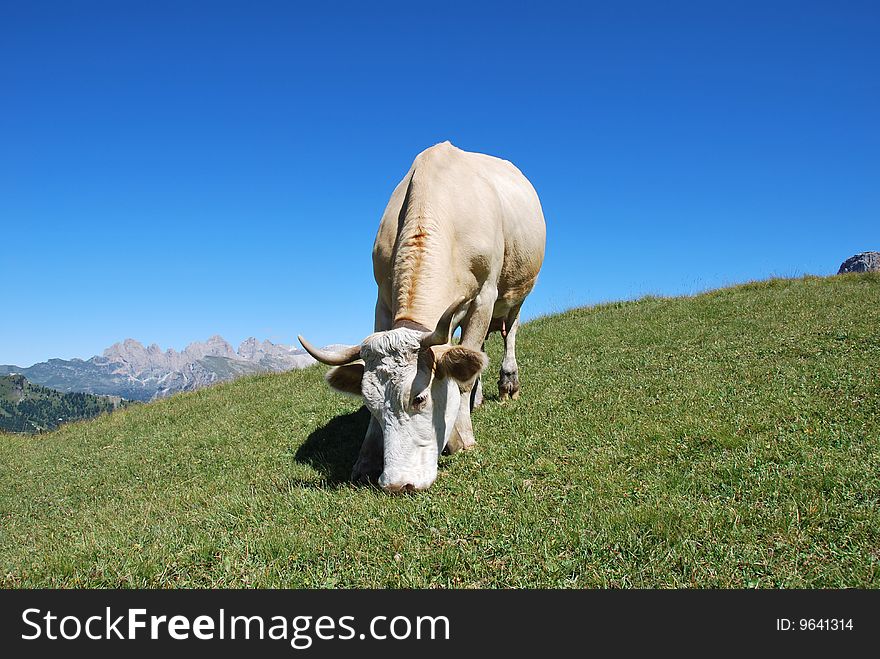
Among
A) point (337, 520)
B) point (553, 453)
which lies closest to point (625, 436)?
point (553, 453)

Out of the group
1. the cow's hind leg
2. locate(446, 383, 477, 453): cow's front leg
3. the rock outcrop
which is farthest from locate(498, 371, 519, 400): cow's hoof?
the rock outcrop

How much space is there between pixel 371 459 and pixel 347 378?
100 centimetres

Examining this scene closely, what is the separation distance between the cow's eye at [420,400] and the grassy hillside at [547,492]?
801mm

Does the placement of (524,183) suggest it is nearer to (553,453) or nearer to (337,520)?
(553,453)

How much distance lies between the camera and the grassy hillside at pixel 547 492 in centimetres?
397

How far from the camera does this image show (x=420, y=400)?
5.68 meters

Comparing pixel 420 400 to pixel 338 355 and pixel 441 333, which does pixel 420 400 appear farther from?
pixel 338 355

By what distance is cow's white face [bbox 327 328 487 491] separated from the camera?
556 cm

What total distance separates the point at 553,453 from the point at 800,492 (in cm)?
232

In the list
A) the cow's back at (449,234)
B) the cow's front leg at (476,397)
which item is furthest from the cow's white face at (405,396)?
the cow's front leg at (476,397)

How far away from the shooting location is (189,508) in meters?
6.27

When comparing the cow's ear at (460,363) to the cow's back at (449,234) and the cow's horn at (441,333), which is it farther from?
the cow's back at (449,234)

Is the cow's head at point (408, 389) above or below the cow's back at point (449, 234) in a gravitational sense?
below

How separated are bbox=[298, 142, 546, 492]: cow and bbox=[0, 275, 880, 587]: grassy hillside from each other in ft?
1.67
